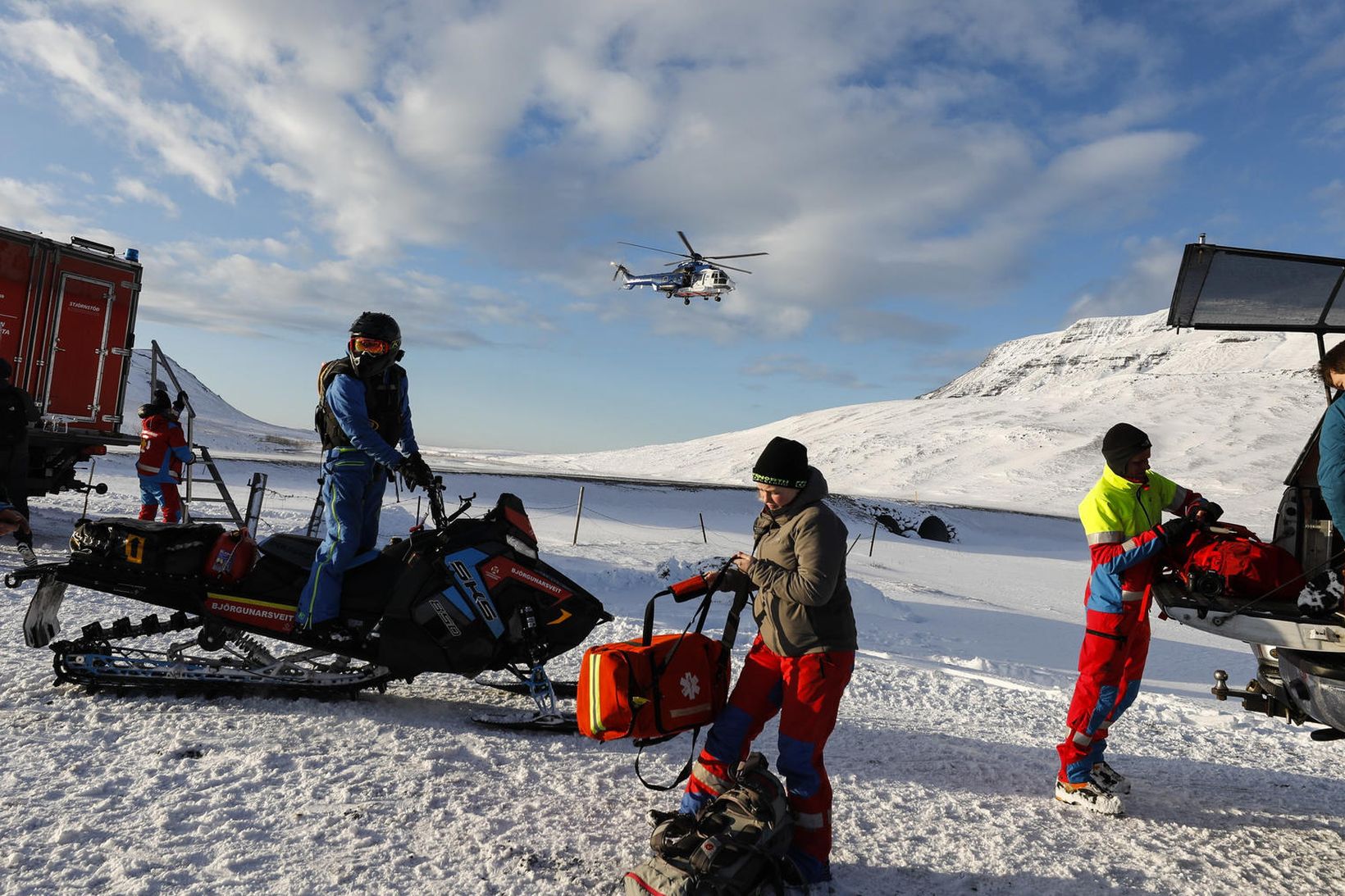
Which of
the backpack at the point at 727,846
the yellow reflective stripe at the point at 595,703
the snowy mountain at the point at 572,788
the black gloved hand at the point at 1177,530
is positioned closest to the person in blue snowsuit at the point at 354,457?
the snowy mountain at the point at 572,788

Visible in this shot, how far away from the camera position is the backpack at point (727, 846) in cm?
251

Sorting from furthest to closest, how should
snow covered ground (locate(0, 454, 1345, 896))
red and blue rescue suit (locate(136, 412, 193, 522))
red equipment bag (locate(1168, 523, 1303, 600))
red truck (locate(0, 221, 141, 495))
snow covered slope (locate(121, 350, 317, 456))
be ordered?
1. snow covered slope (locate(121, 350, 317, 456))
2. red truck (locate(0, 221, 141, 495))
3. red and blue rescue suit (locate(136, 412, 193, 522))
4. red equipment bag (locate(1168, 523, 1303, 600))
5. snow covered ground (locate(0, 454, 1345, 896))

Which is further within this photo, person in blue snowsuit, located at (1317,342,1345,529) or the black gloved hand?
the black gloved hand

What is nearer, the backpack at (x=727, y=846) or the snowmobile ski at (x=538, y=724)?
the backpack at (x=727, y=846)

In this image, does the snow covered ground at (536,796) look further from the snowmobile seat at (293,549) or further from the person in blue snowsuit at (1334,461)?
the person in blue snowsuit at (1334,461)

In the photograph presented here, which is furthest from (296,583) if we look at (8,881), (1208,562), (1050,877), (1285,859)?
(1285,859)

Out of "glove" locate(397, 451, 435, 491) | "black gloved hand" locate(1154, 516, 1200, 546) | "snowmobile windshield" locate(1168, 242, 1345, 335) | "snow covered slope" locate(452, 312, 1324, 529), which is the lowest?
"glove" locate(397, 451, 435, 491)

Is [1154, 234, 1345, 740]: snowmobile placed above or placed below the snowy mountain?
above

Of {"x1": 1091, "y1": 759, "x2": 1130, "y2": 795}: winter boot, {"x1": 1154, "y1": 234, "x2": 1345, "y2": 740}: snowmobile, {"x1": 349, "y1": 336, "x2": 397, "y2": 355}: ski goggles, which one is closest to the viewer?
{"x1": 1154, "y1": 234, "x2": 1345, "y2": 740}: snowmobile

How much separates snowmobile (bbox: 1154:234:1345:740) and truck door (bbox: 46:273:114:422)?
458 inches

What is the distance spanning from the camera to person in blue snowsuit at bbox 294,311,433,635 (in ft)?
13.5

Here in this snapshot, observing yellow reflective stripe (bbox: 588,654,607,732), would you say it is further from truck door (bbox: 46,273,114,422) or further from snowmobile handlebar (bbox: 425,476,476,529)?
truck door (bbox: 46,273,114,422)

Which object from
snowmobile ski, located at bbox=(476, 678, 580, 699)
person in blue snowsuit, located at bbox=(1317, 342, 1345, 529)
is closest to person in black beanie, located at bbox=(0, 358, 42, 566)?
snowmobile ski, located at bbox=(476, 678, 580, 699)

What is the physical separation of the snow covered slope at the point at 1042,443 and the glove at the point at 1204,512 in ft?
105
